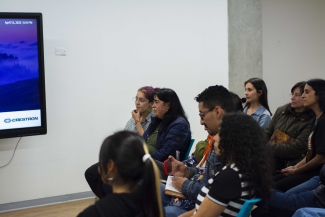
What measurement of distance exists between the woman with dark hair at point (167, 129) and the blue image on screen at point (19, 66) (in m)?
1.20

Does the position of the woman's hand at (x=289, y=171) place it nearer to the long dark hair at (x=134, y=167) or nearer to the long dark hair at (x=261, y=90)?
the long dark hair at (x=261, y=90)

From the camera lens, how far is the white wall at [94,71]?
4.30 meters

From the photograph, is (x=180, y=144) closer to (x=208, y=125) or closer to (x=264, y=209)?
(x=208, y=125)

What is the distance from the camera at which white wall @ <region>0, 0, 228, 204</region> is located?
4301 mm

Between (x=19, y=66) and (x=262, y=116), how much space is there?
240cm

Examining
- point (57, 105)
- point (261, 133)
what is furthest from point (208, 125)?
point (57, 105)

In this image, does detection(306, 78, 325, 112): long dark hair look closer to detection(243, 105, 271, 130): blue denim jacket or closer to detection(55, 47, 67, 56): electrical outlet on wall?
detection(243, 105, 271, 130): blue denim jacket

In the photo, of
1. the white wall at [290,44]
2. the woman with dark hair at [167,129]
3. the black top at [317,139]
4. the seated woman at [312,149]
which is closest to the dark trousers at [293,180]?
the seated woman at [312,149]

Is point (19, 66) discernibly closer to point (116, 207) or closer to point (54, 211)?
point (54, 211)

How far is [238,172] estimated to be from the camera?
2064 mm

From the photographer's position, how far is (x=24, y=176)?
4297mm

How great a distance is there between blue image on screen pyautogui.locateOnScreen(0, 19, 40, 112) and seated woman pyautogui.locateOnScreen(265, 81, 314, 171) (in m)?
2.28

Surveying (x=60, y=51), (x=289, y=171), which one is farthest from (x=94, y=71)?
(x=289, y=171)

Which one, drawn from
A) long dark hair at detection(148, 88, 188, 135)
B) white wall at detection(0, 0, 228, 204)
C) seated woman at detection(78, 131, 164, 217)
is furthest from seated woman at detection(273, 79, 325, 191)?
seated woman at detection(78, 131, 164, 217)
